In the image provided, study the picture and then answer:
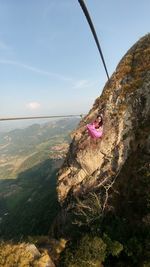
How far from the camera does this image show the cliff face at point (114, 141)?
1173 inches

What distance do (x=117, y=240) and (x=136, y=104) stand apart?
56.1 feet

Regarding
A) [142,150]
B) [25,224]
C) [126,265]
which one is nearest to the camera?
[126,265]

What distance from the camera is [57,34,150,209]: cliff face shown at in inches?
1173

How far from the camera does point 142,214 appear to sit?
2319cm

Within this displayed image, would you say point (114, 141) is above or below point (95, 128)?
below

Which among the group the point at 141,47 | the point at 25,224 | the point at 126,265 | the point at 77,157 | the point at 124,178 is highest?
the point at 141,47

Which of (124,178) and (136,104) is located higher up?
(136,104)

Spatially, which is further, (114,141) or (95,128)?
(114,141)

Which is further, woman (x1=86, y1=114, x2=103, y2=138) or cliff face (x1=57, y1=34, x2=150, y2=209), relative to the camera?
cliff face (x1=57, y1=34, x2=150, y2=209)

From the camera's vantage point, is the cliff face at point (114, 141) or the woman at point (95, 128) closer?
the woman at point (95, 128)

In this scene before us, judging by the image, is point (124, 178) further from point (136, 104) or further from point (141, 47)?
point (141, 47)

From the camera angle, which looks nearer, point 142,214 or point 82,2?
point 82,2

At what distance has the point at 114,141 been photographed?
102 ft

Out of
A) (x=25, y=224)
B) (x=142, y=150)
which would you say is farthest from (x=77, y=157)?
(x=25, y=224)
